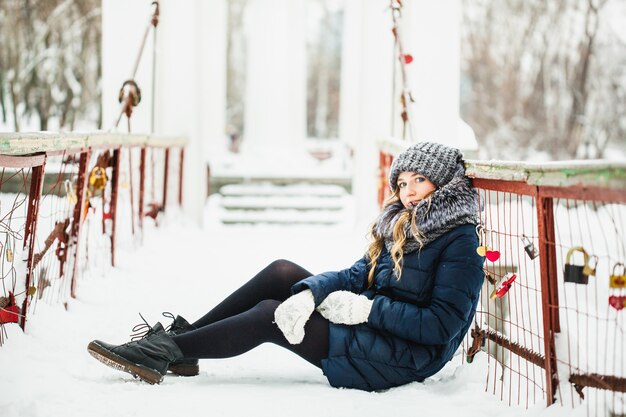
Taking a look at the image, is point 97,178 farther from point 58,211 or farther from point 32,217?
point 32,217

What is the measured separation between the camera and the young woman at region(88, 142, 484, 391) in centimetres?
288

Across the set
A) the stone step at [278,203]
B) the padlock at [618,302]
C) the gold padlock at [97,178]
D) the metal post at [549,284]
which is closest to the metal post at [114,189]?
the gold padlock at [97,178]

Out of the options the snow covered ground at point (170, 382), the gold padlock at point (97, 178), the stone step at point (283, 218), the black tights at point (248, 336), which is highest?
the gold padlock at point (97, 178)

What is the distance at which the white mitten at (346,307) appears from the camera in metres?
2.96

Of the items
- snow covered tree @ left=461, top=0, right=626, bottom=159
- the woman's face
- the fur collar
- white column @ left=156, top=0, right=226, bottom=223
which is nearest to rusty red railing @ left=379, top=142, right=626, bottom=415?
the fur collar

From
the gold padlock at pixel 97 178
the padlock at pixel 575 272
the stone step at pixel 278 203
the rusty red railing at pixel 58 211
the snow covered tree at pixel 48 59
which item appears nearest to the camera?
the padlock at pixel 575 272

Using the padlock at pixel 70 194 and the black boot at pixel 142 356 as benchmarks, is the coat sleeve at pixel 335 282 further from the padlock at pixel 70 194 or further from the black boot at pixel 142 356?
the padlock at pixel 70 194

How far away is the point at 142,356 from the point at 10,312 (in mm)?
745

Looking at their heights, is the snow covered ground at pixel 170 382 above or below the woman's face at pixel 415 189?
below

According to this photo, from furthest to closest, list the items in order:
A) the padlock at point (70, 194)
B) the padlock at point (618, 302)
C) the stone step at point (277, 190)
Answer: the stone step at point (277, 190)
the padlock at point (70, 194)
the padlock at point (618, 302)

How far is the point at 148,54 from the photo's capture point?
830 centimetres

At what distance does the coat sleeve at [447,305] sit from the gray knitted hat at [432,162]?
0.30 metres

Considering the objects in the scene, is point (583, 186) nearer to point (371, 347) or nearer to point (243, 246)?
point (371, 347)

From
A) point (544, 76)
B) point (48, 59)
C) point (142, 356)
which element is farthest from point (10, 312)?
point (544, 76)
